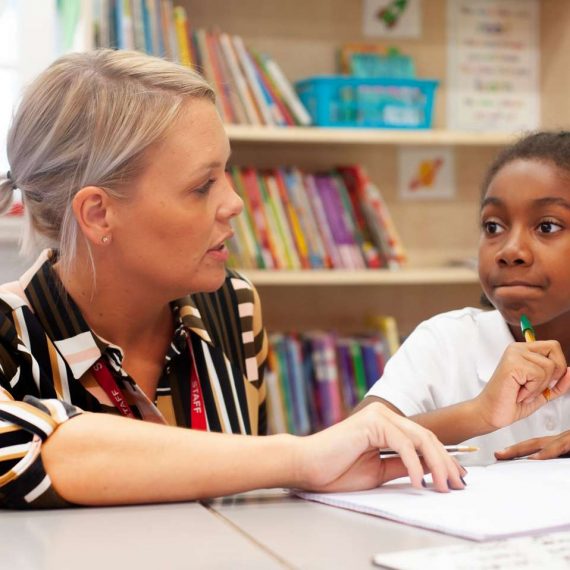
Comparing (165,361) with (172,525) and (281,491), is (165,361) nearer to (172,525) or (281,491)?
(281,491)

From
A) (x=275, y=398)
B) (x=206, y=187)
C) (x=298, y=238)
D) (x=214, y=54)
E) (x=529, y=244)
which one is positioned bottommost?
(x=275, y=398)

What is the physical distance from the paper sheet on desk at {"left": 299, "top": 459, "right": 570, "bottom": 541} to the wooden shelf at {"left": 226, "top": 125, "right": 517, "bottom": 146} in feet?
5.49

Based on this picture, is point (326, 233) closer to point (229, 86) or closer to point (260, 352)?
point (229, 86)

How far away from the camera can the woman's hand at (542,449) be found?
1115 mm

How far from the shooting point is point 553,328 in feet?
4.62

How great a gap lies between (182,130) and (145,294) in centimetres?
24

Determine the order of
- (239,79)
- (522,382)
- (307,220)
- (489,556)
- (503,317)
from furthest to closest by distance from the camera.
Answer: (307,220)
(239,79)
(503,317)
(522,382)
(489,556)

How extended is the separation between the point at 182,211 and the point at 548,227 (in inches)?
20.5

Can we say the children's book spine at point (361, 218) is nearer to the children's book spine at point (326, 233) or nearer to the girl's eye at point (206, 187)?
the children's book spine at point (326, 233)

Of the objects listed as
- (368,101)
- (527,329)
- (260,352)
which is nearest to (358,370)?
(368,101)

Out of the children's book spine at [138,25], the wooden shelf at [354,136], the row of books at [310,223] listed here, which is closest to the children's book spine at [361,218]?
the row of books at [310,223]

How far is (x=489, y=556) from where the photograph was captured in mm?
636

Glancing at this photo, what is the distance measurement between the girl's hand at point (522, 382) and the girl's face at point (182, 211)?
1.30ft

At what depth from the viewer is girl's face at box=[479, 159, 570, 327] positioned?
1310mm
